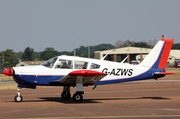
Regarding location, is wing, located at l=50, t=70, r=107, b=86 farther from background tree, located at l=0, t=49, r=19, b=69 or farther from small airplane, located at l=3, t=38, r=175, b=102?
background tree, located at l=0, t=49, r=19, b=69

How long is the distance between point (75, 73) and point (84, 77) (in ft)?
2.64

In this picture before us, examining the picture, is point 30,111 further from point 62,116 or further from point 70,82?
point 70,82

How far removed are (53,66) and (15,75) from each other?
1937mm

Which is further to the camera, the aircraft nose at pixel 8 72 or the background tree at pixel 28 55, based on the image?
the background tree at pixel 28 55

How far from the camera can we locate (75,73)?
1211cm

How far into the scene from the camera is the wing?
12.1 metres

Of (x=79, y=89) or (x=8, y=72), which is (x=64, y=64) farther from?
(x=8, y=72)

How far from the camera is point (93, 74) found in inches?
483

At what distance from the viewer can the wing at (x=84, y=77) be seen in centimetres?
1212

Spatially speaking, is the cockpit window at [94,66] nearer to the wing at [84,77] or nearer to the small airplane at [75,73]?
the small airplane at [75,73]

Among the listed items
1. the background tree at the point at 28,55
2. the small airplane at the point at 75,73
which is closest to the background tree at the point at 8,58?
the background tree at the point at 28,55

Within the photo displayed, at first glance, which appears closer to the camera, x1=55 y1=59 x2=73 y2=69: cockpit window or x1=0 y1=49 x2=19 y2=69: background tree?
x1=55 y1=59 x2=73 y2=69: cockpit window

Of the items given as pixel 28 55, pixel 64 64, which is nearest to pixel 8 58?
pixel 28 55

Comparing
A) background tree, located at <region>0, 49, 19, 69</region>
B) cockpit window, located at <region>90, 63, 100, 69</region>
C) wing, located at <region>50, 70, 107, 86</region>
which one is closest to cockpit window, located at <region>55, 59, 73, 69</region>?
wing, located at <region>50, 70, 107, 86</region>
